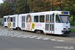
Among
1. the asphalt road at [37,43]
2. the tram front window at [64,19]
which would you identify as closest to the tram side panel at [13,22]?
the tram front window at [64,19]

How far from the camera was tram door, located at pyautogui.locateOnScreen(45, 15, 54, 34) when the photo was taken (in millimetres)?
16236

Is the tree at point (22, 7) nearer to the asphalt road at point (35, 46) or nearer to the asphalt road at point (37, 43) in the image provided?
the asphalt road at point (37, 43)

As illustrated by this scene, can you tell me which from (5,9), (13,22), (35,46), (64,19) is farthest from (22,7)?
(35,46)

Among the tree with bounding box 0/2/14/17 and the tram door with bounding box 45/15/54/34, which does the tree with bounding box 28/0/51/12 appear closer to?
the tram door with bounding box 45/15/54/34

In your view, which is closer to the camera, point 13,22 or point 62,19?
point 62,19

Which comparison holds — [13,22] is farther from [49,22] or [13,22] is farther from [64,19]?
[64,19]

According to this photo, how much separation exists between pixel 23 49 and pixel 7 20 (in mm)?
23512

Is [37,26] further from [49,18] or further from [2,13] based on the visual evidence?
[2,13]

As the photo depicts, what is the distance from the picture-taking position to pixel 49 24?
16.6 meters

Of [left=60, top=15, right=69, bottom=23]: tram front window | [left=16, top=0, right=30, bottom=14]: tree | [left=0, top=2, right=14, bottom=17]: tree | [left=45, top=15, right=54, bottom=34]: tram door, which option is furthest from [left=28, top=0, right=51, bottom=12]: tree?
[left=0, top=2, right=14, bottom=17]: tree

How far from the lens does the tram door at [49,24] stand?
1624 cm

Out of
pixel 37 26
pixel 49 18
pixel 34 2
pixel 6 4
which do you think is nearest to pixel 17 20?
pixel 34 2

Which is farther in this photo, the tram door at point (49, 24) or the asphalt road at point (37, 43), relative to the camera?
the tram door at point (49, 24)

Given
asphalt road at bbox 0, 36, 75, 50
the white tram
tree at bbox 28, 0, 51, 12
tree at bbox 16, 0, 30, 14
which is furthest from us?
tree at bbox 16, 0, 30, 14
